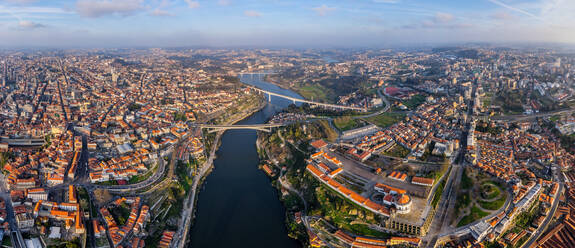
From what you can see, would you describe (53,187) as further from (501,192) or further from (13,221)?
(501,192)

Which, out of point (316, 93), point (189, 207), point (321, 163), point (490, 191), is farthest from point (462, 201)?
point (316, 93)

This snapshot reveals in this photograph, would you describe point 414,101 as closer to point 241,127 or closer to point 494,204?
point 241,127

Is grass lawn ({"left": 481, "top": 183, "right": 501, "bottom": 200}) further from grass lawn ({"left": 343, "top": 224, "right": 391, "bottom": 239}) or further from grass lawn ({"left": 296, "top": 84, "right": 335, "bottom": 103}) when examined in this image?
grass lawn ({"left": 296, "top": 84, "right": 335, "bottom": 103})

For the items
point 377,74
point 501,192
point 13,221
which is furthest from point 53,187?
point 377,74

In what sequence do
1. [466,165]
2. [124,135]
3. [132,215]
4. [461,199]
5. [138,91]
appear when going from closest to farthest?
1. [132,215]
2. [461,199]
3. [466,165]
4. [124,135]
5. [138,91]

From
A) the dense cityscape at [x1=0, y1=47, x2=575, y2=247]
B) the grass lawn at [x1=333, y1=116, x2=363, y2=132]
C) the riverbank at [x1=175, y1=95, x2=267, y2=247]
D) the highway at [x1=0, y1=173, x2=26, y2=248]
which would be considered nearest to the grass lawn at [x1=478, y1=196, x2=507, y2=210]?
the dense cityscape at [x1=0, y1=47, x2=575, y2=247]

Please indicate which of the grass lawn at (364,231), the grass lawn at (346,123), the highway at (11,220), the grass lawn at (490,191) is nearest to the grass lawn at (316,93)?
the grass lawn at (346,123)
